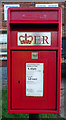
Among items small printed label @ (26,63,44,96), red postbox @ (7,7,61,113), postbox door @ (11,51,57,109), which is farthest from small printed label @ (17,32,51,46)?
small printed label @ (26,63,44,96)

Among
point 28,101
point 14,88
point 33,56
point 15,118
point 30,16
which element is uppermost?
point 30,16

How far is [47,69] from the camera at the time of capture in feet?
7.54

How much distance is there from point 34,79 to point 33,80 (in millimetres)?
18

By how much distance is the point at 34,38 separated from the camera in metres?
2.29

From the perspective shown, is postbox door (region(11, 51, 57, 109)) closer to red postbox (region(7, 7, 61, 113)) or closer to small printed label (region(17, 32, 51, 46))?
red postbox (region(7, 7, 61, 113))

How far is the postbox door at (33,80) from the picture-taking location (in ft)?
7.48

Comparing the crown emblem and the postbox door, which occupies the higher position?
the crown emblem

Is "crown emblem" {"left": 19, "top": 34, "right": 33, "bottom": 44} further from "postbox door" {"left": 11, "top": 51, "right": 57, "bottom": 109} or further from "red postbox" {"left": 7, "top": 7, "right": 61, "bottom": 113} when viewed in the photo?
"postbox door" {"left": 11, "top": 51, "right": 57, "bottom": 109}

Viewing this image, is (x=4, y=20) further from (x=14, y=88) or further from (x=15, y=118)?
(x=14, y=88)

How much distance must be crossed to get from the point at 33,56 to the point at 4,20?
7.60m

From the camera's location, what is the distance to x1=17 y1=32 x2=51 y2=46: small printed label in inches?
89.8

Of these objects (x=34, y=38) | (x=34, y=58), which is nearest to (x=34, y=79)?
(x=34, y=58)

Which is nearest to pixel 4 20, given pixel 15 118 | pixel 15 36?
pixel 15 118

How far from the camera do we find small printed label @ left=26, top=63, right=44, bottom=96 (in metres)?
2.28
